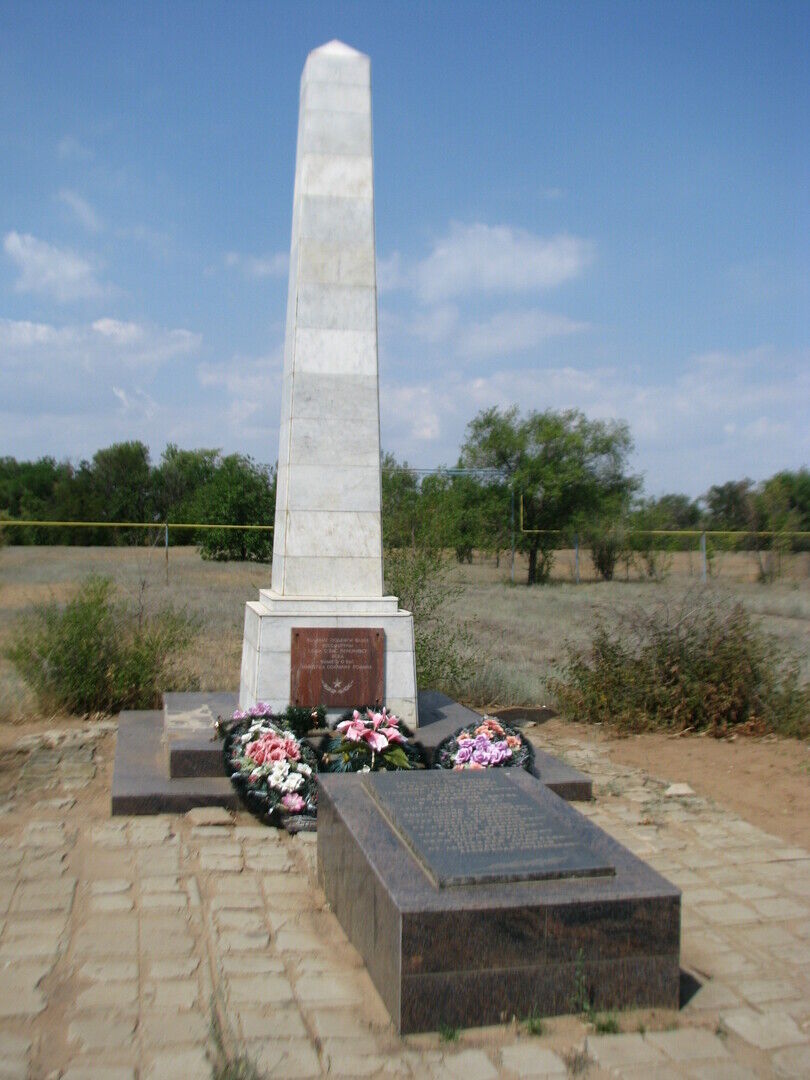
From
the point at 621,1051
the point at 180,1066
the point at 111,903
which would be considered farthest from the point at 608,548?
the point at 180,1066

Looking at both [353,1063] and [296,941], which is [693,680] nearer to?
[296,941]

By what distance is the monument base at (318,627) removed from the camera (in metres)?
6.73

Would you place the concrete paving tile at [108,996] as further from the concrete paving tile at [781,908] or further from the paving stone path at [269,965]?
the concrete paving tile at [781,908]

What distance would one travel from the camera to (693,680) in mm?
8906

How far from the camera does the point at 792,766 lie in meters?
7.49

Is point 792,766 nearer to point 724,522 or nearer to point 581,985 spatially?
point 581,985

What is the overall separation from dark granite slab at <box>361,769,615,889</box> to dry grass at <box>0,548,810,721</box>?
17.5 ft

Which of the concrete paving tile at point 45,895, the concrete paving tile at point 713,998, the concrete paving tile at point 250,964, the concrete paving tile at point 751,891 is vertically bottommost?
the concrete paving tile at point 751,891

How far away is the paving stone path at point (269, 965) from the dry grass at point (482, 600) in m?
4.18

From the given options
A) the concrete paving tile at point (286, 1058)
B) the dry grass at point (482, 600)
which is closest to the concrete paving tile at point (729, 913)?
the concrete paving tile at point (286, 1058)

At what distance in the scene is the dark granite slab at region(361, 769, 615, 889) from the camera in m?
3.62

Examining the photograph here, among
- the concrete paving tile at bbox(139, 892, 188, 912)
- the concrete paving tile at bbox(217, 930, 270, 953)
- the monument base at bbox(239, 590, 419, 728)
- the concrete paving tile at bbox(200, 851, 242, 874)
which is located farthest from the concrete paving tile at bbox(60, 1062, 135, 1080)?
the monument base at bbox(239, 590, 419, 728)

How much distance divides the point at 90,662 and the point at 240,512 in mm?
19400

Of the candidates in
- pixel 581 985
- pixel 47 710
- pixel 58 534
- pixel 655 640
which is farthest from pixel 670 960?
pixel 58 534
